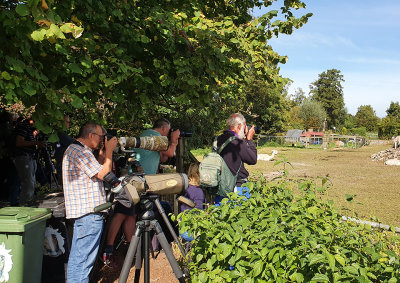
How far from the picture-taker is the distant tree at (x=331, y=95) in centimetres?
8706

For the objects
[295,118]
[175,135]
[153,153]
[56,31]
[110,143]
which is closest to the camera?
[56,31]

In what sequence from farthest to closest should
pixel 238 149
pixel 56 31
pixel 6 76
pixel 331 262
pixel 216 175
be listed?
pixel 238 149 → pixel 216 175 → pixel 6 76 → pixel 56 31 → pixel 331 262

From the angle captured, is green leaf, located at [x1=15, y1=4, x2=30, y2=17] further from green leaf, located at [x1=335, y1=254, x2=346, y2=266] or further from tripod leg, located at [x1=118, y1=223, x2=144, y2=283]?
green leaf, located at [x1=335, y1=254, x2=346, y2=266]

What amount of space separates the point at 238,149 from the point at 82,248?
7.11ft

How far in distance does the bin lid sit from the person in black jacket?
7.23 ft

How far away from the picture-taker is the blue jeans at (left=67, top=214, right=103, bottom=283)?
334 centimetres

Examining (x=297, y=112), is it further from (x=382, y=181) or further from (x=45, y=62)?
(x=45, y=62)

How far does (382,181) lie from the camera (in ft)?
41.9

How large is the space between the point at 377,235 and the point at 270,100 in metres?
36.9

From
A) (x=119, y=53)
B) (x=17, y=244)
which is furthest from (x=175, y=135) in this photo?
(x=17, y=244)

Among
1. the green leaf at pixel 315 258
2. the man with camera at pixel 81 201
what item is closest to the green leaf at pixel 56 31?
the man with camera at pixel 81 201

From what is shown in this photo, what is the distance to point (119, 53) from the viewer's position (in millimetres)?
4430

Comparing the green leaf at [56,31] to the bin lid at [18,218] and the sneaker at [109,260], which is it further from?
the sneaker at [109,260]

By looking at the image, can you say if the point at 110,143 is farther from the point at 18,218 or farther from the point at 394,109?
the point at 394,109
